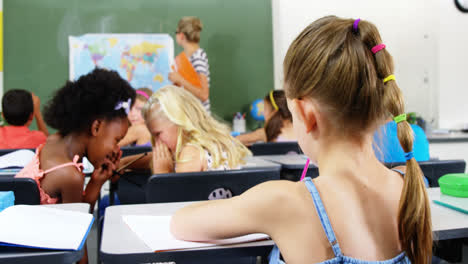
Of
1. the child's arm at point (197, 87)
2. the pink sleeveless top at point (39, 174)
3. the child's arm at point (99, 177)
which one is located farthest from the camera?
the child's arm at point (197, 87)

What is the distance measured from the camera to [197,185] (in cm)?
126

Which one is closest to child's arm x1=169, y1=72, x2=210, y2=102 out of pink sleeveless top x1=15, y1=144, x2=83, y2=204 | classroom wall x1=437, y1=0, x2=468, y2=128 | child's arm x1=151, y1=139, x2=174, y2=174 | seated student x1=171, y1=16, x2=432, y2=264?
child's arm x1=151, y1=139, x2=174, y2=174

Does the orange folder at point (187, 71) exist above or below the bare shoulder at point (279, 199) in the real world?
above

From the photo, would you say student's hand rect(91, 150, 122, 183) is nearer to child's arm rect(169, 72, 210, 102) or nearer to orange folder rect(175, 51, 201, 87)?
child's arm rect(169, 72, 210, 102)

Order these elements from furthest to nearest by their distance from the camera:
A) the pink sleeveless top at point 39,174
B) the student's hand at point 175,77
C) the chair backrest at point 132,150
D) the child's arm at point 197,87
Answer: the student's hand at point 175,77 < the child's arm at point 197,87 < the chair backrest at point 132,150 < the pink sleeveless top at point 39,174

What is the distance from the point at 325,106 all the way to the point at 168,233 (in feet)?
1.40

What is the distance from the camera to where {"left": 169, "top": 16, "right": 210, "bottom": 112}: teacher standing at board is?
388 centimetres

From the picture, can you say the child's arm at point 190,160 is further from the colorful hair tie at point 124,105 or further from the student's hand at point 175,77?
the student's hand at point 175,77

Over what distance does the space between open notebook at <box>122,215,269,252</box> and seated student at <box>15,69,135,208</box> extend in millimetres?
622

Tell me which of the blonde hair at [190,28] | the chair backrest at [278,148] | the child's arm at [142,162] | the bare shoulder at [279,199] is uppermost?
the blonde hair at [190,28]

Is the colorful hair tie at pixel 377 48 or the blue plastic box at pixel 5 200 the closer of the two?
the colorful hair tie at pixel 377 48

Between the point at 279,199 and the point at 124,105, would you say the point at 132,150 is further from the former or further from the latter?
the point at 279,199

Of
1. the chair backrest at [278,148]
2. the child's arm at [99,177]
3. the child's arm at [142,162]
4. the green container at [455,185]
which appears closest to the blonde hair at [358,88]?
the green container at [455,185]

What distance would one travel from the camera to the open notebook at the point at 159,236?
804 millimetres
